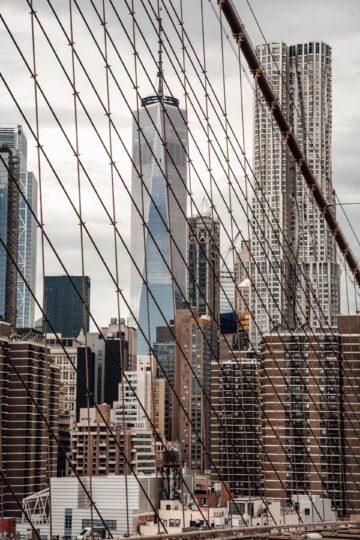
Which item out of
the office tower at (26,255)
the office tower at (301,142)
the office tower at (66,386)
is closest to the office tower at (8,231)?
the office tower at (26,255)

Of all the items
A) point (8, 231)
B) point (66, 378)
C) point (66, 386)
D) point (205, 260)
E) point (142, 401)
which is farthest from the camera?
point (8, 231)

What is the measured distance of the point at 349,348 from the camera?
54.9m

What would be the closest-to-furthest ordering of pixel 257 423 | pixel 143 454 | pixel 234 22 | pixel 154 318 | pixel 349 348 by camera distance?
pixel 234 22, pixel 349 348, pixel 257 423, pixel 143 454, pixel 154 318

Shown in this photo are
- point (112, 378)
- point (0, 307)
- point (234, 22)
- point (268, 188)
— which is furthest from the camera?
point (0, 307)

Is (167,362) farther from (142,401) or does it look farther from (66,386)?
(66,386)

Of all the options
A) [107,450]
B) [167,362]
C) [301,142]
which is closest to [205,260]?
[107,450]

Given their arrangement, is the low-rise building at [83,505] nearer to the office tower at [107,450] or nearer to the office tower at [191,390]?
the office tower at [107,450]

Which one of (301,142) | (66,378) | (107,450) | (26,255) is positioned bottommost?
(107,450)

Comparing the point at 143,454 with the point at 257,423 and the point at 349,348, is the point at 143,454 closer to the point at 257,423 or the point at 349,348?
the point at 257,423

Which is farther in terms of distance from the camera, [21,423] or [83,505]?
[21,423]

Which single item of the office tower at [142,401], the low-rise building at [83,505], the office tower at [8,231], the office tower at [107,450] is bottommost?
the low-rise building at [83,505]

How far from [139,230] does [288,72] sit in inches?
2531

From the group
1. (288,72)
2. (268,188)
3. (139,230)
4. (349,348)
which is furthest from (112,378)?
(139,230)

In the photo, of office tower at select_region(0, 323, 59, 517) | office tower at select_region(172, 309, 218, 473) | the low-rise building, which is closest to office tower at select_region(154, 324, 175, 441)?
office tower at select_region(172, 309, 218, 473)
